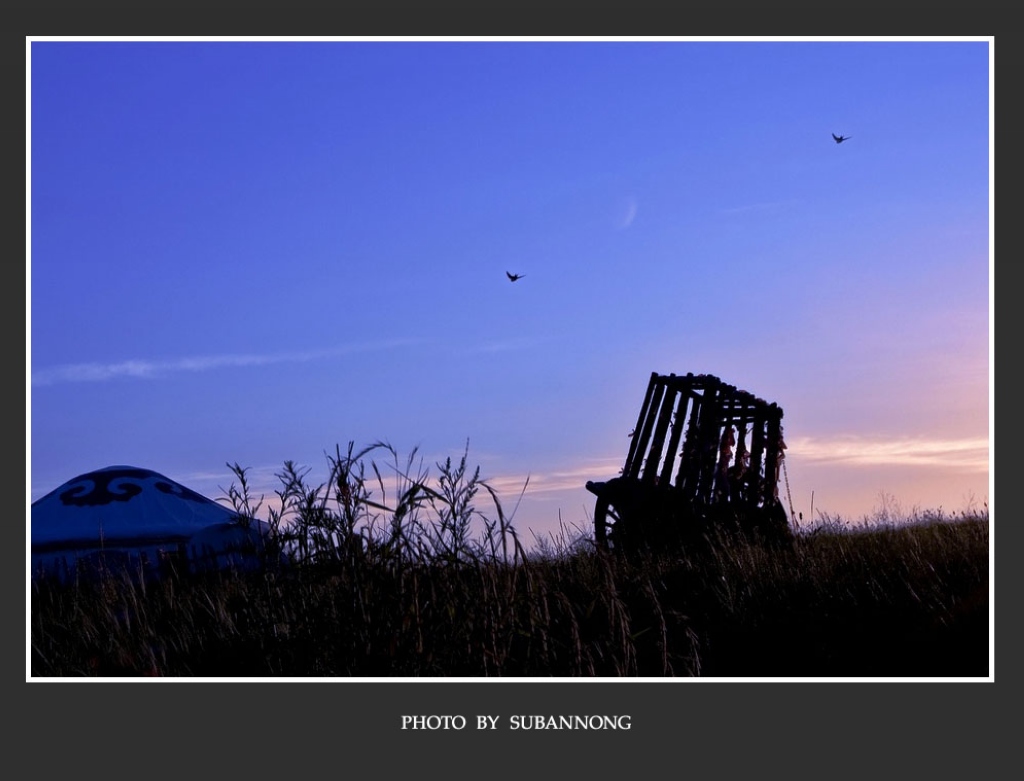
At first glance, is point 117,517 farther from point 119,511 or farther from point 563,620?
point 563,620

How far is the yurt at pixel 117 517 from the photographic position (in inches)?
584

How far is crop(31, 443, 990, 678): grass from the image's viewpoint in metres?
3.46

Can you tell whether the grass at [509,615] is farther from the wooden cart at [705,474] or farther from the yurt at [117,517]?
the yurt at [117,517]

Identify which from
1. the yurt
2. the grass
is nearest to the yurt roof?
the yurt

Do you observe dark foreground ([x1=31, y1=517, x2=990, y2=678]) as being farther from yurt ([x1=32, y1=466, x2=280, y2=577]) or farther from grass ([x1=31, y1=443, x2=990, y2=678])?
yurt ([x1=32, y1=466, x2=280, y2=577])

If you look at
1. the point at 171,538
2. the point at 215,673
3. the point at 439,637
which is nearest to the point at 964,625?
the point at 439,637

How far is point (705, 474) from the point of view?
11.0 m

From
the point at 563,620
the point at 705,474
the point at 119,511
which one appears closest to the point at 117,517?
the point at 119,511

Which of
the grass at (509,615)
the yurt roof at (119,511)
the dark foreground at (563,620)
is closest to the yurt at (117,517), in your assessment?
the yurt roof at (119,511)

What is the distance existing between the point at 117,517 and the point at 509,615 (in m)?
13.3

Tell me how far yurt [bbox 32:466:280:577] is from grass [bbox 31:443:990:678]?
25.3 feet

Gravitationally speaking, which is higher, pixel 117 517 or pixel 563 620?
pixel 563 620

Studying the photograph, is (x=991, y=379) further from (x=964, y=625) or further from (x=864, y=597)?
(x=864, y=597)

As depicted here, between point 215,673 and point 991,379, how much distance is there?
362cm
